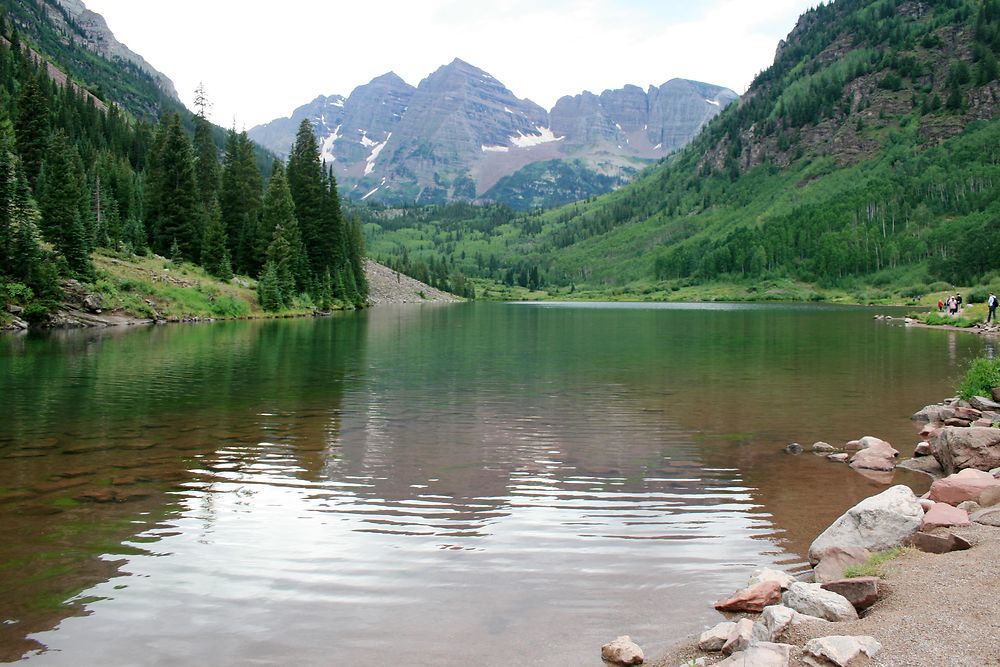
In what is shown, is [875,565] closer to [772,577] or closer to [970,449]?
[772,577]

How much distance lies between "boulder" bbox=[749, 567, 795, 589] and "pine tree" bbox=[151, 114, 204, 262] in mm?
111221

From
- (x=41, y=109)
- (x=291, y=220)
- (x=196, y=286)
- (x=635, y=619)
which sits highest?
(x=41, y=109)

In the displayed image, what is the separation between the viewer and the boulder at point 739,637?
26.6 feet

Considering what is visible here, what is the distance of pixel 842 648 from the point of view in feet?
24.4

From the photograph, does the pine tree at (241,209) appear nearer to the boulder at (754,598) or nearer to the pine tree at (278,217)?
the pine tree at (278,217)

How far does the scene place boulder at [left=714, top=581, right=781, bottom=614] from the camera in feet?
33.2

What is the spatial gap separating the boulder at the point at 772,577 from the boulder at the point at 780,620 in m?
1.64

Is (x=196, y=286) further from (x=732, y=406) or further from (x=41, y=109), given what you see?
(x=732, y=406)

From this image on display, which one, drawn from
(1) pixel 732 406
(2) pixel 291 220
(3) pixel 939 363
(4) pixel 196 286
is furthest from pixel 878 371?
(2) pixel 291 220

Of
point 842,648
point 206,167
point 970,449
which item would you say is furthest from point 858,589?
point 206,167

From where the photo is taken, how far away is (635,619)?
1011 cm

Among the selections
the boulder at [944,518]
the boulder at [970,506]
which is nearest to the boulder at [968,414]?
the boulder at [970,506]

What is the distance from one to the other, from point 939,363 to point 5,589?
49.8 meters

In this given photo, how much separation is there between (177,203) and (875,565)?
11477 cm
